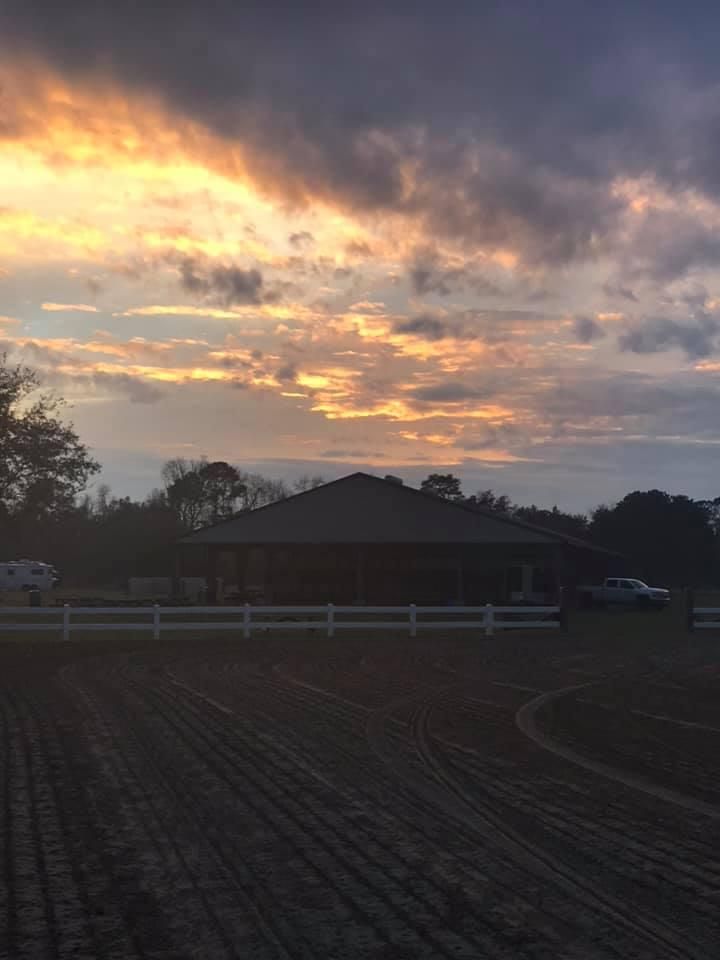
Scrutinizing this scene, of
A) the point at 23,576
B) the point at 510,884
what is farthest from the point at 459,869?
the point at 23,576

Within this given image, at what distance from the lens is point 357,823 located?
829cm

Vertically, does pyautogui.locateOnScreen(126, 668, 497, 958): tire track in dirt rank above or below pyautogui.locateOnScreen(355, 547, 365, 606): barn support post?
below

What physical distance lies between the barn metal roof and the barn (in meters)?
0.04

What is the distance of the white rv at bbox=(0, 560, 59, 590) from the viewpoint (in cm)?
7325

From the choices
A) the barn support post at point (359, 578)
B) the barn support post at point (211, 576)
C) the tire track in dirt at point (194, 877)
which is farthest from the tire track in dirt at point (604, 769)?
the barn support post at point (211, 576)

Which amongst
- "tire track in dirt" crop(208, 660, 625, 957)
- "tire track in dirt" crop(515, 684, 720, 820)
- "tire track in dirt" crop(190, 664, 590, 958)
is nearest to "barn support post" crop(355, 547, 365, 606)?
"tire track in dirt" crop(515, 684, 720, 820)

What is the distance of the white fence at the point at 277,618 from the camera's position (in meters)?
29.1

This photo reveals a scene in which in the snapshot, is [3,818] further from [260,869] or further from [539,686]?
[539,686]

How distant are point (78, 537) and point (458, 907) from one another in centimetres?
8754

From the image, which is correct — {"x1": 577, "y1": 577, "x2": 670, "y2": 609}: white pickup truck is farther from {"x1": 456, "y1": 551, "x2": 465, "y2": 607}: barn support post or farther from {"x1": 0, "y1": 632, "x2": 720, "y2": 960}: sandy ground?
{"x1": 0, "y1": 632, "x2": 720, "y2": 960}: sandy ground

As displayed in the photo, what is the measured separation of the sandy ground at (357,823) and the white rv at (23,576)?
57.8 metres

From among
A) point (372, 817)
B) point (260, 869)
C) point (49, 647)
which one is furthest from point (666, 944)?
point (49, 647)

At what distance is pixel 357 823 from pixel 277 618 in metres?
34.0

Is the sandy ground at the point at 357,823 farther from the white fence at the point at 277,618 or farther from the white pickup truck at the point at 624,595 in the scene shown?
the white pickup truck at the point at 624,595
